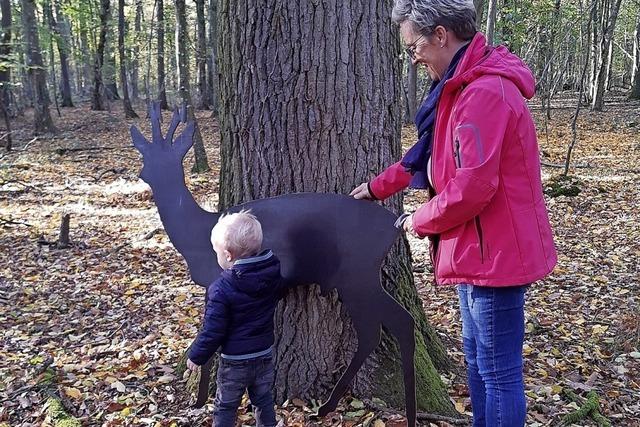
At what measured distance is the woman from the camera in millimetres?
2105

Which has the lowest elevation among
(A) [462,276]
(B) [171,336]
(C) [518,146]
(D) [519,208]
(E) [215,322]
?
(B) [171,336]

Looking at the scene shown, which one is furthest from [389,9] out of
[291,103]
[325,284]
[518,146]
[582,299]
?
[582,299]

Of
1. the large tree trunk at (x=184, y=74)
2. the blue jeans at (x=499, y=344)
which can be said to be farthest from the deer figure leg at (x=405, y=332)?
the large tree trunk at (x=184, y=74)

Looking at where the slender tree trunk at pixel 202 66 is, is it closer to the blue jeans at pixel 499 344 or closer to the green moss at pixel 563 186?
the green moss at pixel 563 186

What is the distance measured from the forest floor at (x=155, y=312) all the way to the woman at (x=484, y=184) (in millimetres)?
980

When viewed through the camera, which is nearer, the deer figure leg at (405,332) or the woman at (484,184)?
the woman at (484,184)

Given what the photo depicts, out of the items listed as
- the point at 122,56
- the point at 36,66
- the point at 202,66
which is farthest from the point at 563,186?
the point at 122,56

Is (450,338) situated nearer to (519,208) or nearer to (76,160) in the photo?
(519,208)

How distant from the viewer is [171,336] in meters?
4.54

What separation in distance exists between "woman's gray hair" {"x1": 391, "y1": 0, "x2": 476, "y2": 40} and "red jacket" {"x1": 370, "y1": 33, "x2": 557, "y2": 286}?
0.07 m

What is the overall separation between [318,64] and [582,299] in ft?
11.9

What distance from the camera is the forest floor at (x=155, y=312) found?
349 cm

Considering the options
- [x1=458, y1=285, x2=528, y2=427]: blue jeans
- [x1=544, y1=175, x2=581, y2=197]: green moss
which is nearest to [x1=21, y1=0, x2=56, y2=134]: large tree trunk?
[x1=544, y1=175, x2=581, y2=197]: green moss

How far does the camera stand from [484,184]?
209cm
